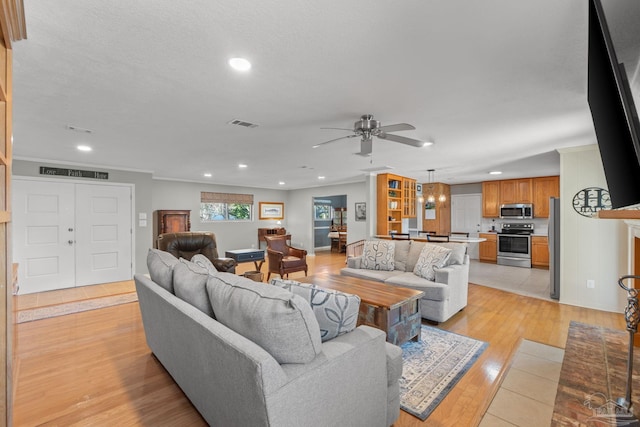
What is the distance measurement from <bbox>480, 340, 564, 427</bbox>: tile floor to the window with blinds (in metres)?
7.99

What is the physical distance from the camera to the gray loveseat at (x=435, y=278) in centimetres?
347

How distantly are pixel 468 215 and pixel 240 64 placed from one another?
27.6 feet

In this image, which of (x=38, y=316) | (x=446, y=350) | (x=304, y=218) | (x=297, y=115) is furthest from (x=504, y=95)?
(x=304, y=218)

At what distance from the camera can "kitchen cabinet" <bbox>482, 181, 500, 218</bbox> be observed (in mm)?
7828

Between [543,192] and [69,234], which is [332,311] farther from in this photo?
[543,192]

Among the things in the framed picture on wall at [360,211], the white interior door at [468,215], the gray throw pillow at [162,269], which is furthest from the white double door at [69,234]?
the white interior door at [468,215]

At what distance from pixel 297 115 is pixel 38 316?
172 inches

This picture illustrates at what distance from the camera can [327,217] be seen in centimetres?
1166

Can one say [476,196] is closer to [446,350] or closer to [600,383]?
[446,350]

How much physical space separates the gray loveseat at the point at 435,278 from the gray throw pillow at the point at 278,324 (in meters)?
2.55

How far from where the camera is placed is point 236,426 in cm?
138

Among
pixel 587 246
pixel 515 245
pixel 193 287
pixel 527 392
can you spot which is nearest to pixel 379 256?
pixel 527 392

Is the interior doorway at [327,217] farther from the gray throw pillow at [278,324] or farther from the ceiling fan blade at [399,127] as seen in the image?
the gray throw pillow at [278,324]

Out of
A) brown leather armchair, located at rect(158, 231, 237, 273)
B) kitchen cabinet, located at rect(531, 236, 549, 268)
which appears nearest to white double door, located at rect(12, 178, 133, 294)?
brown leather armchair, located at rect(158, 231, 237, 273)
